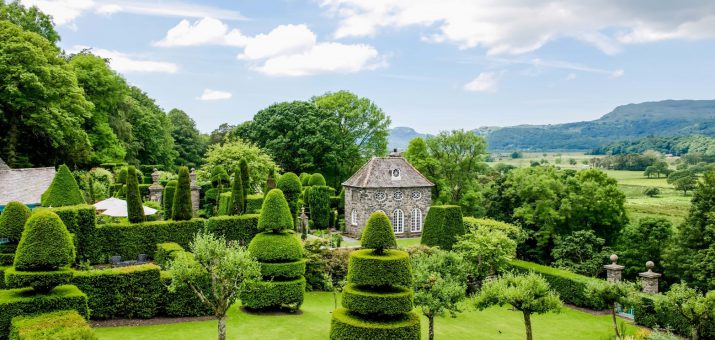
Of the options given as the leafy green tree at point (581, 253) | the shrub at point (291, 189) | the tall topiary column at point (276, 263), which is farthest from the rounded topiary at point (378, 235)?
the leafy green tree at point (581, 253)

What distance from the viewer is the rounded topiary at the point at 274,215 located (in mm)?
18859

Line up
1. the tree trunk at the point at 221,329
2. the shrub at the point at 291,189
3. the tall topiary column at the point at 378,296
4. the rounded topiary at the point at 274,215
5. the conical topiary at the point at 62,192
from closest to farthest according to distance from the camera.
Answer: the tree trunk at the point at 221,329
the tall topiary column at the point at 378,296
the rounded topiary at the point at 274,215
the conical topiary at the point at 62,192
the shrub at the point at 291,189

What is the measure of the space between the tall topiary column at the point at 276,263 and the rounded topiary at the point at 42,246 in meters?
6.37

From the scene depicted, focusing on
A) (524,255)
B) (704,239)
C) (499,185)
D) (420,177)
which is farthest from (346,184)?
(704,239)

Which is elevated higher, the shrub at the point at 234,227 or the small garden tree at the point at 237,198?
the small garden tree at the point at 237,198

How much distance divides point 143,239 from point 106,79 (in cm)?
2917

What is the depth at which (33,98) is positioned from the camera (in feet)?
114

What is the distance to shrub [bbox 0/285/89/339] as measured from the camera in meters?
13.5

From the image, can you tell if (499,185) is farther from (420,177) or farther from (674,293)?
(674,293)

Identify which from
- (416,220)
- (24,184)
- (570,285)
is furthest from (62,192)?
(570,285)

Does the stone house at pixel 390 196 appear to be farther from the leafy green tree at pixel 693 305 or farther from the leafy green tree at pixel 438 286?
the leafy green tree at pixel 693 305

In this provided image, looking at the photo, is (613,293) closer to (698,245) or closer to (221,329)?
(698,245)

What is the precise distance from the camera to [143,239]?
23.7 metres

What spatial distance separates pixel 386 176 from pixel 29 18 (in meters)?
33.8
